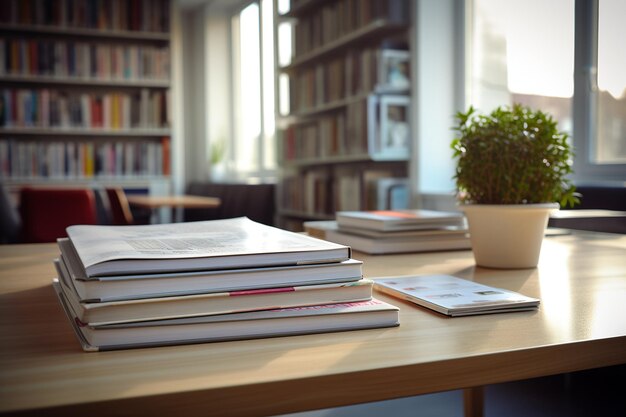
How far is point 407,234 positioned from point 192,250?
0.57m

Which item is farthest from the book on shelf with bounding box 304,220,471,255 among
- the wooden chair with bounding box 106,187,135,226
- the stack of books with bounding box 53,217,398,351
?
the wooden chair with bounding box 106,187,135,226

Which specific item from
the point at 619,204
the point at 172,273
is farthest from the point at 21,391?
the point at 619,204

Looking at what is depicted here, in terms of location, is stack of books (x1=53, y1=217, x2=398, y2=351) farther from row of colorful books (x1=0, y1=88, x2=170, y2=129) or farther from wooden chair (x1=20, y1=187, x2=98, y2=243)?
row of colorful books (x1=0, y1=88, x2=170, y2=129)

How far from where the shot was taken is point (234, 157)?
23.4 ft

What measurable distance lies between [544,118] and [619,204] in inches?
57.7

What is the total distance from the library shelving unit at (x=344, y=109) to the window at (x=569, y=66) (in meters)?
0.48

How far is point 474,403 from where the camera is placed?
3.28 feet

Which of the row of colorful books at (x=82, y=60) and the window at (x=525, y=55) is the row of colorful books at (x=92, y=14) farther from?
the window at (x=525, y=55)

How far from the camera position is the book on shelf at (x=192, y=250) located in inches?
20.4

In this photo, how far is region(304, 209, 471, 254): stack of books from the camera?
1.09 m

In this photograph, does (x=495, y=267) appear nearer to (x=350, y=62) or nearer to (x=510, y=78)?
(x=510, y=78)

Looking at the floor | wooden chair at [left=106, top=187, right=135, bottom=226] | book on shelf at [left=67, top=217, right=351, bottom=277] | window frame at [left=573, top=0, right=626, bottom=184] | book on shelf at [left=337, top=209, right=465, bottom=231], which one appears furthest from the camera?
wooden chair at [left=106, top=187, right=135, bottom=226]

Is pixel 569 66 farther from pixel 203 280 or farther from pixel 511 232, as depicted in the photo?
pixel 203 280

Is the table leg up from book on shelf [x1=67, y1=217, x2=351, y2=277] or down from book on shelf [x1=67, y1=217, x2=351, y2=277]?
down
